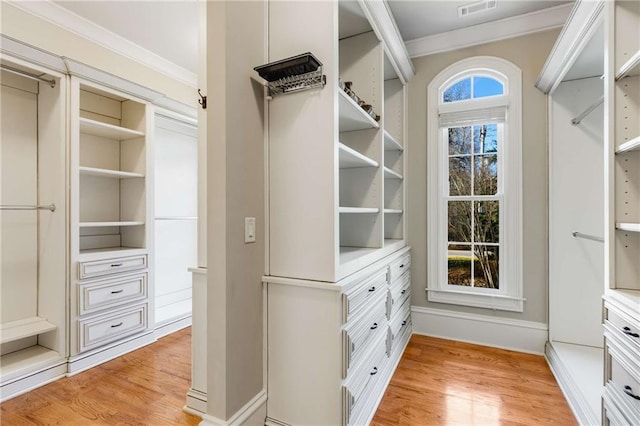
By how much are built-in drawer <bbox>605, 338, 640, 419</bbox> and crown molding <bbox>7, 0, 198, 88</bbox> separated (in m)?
4.46

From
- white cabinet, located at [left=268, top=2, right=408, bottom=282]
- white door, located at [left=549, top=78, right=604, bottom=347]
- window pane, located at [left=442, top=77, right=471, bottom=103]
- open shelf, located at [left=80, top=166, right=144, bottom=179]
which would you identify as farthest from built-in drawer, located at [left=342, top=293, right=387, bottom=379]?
open shelf, located at [left=80, top=166, right=144, bottom=179]

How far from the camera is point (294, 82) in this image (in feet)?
5.19

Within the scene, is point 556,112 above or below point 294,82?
above

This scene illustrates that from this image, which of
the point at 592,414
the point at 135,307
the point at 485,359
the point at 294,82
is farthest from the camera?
the point at 135,307

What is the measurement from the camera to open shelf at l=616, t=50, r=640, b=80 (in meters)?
1.30

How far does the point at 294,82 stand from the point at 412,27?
212 centimetres

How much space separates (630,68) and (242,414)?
8.05 ft

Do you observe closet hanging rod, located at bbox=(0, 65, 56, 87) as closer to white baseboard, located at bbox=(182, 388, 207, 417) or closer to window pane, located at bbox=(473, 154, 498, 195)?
white baseboard, located at bbox=(182, 388, 207, 417)

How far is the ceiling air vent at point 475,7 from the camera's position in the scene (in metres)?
2.66

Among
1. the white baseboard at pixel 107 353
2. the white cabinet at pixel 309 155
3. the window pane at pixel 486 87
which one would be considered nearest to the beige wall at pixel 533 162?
the window pane at pixel 486 87

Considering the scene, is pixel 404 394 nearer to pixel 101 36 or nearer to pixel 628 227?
pixel 628 227

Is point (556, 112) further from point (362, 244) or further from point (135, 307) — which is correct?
point (135, 307)

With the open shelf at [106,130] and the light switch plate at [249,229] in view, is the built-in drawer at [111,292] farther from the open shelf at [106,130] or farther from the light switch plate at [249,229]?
the light switch plate at [249,229]

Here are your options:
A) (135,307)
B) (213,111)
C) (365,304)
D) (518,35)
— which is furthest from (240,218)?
(518,35)
